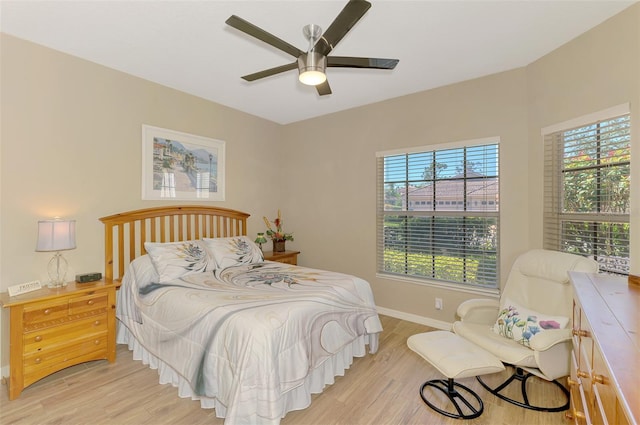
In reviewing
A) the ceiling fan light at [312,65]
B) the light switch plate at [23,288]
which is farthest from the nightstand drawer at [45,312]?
the ceiling fan light at [312,65]

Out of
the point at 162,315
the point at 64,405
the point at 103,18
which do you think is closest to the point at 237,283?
the point at 162,315

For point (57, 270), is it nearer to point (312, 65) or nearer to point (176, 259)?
point (176, 259)

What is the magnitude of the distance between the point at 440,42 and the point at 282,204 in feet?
10.2

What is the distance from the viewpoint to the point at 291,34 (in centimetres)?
232

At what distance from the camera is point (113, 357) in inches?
103

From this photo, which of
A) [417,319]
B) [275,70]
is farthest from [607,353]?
[417,319]

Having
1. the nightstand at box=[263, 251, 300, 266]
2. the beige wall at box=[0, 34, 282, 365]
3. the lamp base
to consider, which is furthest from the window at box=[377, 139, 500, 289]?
the lamp base

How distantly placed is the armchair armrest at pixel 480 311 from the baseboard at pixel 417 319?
852mm

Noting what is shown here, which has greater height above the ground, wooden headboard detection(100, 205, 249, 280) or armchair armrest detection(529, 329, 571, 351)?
wooden headboard detection(100, 205, 249, 280)

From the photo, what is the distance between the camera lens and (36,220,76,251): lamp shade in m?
2.29

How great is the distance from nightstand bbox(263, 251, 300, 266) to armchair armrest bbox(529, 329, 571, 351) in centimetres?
289

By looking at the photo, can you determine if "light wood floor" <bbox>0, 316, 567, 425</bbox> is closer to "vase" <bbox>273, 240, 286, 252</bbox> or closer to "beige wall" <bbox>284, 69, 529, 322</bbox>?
"beige wall" <bbox>284, 69, 529, 322</bbox>

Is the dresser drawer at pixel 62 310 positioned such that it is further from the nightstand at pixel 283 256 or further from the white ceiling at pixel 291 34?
the white ceiling at pixel 291 34

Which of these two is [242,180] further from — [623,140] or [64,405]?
[623,140]
